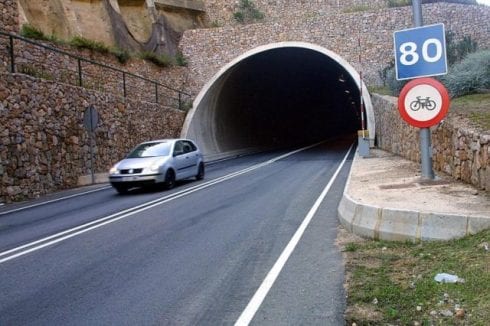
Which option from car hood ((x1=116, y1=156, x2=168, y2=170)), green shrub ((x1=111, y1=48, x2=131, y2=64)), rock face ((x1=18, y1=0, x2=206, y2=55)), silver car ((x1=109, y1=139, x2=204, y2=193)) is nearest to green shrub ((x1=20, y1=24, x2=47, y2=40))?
rock face ((x1=18, y1=0, x2=206, y2=55))

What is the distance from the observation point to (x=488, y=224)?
603 cm

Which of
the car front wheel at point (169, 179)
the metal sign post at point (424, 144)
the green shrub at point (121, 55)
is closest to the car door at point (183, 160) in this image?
the car front wheel at point (169, 179)

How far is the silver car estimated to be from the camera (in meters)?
15.2

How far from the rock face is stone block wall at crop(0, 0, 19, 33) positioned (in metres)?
7.42

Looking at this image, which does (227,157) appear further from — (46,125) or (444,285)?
(444,285)

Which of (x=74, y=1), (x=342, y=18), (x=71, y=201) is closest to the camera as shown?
(x=71, y=201)

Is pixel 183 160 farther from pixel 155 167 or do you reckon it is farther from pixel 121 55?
pixel 121 55

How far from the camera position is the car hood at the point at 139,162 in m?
15.3

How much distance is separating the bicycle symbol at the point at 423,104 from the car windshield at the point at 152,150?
9.13 meters

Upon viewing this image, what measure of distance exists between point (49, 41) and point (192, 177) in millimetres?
10340

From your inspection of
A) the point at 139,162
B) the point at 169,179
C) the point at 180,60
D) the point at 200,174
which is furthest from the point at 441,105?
the point at 180,60

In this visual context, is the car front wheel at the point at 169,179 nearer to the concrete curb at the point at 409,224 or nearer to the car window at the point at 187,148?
the car window at the point at 187,148

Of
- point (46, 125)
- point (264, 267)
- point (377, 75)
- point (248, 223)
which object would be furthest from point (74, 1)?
point (264, 267)

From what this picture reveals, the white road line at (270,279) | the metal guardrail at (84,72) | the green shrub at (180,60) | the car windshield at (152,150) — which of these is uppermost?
the green shrub at (180,60)
